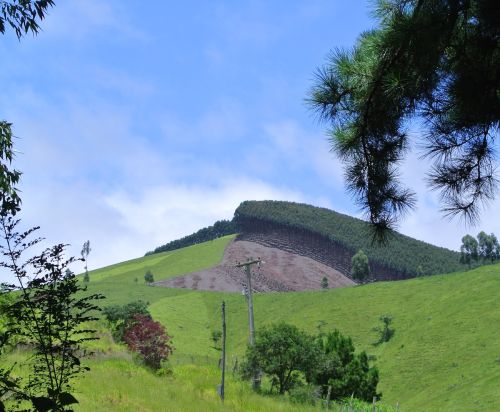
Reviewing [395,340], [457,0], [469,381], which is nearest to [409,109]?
[457,0]

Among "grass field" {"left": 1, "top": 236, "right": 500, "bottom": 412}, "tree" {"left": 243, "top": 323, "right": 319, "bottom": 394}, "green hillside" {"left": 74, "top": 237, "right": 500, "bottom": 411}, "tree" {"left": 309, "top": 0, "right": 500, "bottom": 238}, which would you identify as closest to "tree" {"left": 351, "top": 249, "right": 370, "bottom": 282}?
"green hillside" {"left": 74, "top": 237, "right": 500, "bottom": 411}

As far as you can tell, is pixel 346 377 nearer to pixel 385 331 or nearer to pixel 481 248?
pixel 385 331

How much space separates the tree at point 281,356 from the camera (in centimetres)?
3766

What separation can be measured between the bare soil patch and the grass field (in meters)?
21.6

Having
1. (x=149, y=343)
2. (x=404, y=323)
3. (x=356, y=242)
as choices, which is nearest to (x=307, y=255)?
(x=356, y=242)

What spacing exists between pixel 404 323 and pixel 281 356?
132 feet

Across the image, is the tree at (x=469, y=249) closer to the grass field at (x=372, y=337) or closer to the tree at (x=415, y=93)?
the grass field at (x=372, y=337)

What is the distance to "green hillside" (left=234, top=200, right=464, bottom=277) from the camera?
162 m

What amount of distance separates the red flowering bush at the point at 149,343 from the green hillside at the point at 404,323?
4.48m

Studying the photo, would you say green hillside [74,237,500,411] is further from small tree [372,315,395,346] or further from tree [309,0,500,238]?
tree [309,0,500,238]

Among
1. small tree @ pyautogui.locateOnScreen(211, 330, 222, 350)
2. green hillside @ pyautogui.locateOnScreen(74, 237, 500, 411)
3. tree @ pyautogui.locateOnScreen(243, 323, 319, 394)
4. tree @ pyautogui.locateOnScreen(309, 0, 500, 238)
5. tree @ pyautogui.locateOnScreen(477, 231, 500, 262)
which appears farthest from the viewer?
tree @ pyautogui.locateOnScreen(477, 231, 500, 262)

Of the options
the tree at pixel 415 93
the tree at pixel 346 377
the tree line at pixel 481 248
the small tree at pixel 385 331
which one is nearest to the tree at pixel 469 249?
the tree line at pixel 481 248

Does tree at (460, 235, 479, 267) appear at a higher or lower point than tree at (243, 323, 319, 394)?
higher

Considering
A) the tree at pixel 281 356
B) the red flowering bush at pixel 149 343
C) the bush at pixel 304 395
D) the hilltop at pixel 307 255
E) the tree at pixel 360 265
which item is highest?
the hilltop at pixel 307 255
